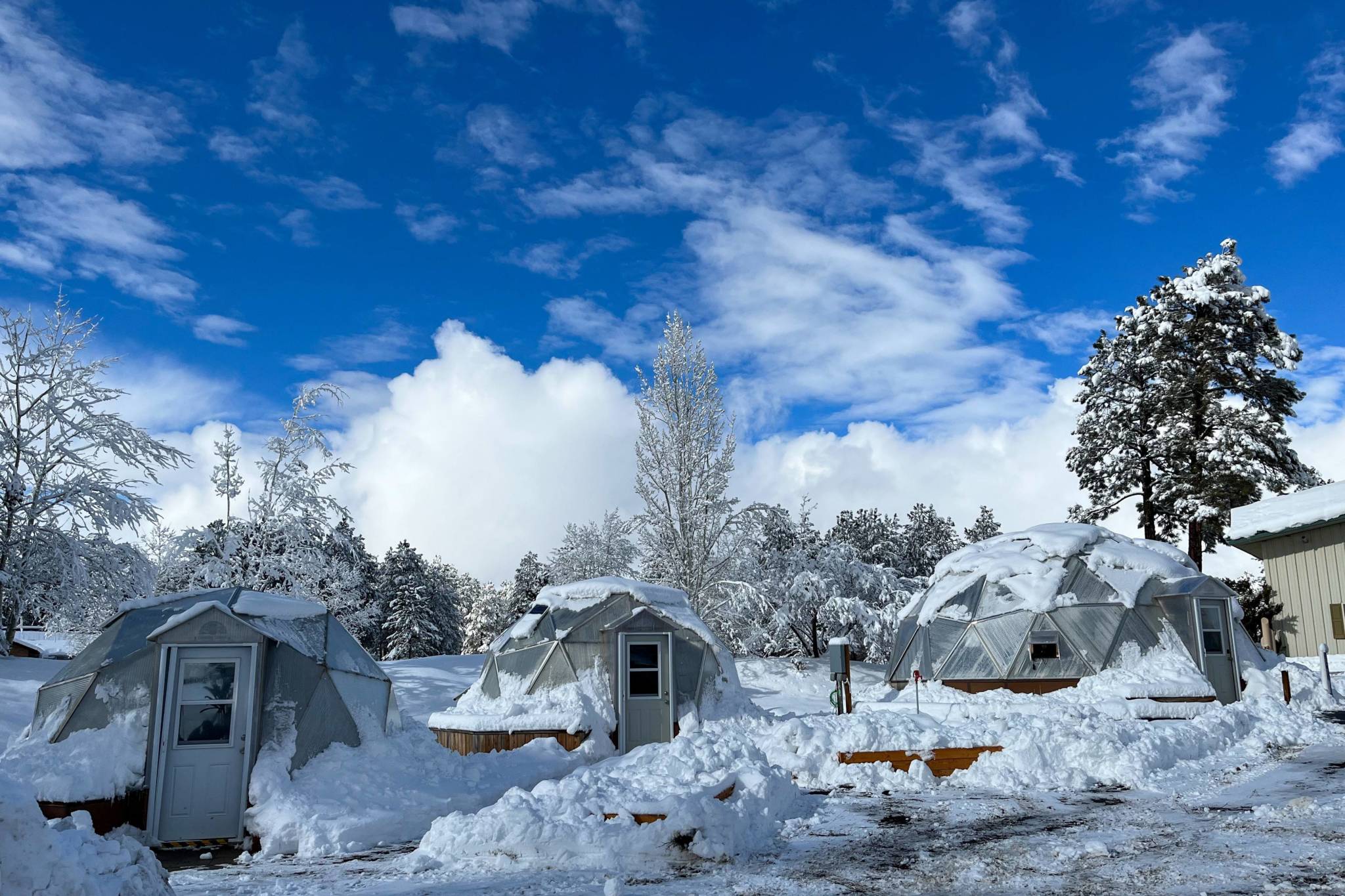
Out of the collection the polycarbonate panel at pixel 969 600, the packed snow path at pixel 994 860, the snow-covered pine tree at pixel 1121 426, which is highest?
the snow-covered pine tree at pixel 1121 426

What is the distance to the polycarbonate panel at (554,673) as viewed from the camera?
15586 mm

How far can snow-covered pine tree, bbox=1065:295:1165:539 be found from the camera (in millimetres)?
28922

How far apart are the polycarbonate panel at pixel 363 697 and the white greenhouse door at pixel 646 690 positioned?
4757 mm

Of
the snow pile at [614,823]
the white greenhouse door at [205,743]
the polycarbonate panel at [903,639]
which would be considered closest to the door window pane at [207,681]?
the white greenhouse door at [205,743]

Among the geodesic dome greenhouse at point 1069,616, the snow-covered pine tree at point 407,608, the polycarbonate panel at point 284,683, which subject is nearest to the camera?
the polycarbonate panel at point 284,683

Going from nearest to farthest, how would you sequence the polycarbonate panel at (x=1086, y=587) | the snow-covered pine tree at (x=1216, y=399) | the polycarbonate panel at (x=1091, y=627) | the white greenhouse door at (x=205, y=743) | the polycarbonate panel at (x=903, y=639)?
the white greenhouse door at (x=205, y=743), the polycarbonate panel at (x=1091, y=627), the polycarbonate panel at (x=1086, y=587), the polycarbonate panel at (x=903, y=639), the snow-covered pine tree at (x=1216, y=399)

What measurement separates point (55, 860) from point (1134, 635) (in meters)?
17.0

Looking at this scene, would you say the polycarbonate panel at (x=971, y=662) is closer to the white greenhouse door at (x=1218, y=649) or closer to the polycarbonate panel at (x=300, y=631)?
the white greenhouse door at (x=1218, y=649)

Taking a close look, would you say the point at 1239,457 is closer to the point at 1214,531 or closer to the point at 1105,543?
the point at 1214,531

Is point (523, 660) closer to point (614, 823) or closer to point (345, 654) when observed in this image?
point (345, 654)

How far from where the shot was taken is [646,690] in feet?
→ 51.3

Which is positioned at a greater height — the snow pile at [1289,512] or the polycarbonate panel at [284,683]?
the snow pile at [1289,512]

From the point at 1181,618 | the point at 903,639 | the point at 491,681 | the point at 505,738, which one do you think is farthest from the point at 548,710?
the point at 1181,618

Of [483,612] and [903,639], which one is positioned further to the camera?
[483,612]
